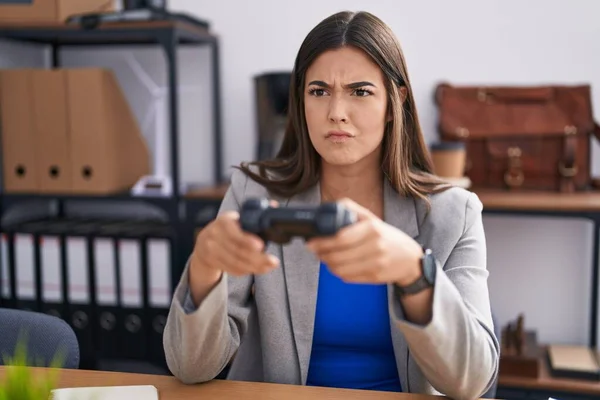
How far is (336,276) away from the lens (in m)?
1.05

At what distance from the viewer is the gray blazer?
95cm

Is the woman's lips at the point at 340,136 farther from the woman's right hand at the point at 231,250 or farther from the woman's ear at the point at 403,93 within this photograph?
the woman's right hand at the point at 231,250

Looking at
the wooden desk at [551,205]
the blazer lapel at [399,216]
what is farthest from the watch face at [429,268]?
the wooden desk at [551,205]

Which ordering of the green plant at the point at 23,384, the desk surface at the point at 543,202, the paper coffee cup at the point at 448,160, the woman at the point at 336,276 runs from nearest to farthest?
the green plant at the point at 23,384 < the woman at the point at 336,276 < the desk surface at the point at 543,202 < the paper coffee cup at the point at 448,160

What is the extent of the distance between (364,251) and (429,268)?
0.17 meters

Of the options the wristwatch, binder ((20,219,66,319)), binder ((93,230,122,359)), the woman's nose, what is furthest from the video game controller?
binder ((20,219,66,319))

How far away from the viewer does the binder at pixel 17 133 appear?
7.24 ft

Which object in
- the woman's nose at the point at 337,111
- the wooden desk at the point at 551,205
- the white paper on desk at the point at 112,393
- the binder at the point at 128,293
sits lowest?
the binder at the point at 128,293

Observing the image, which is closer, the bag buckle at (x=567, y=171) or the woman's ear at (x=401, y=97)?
the woman's ear at (x=401, y=97)

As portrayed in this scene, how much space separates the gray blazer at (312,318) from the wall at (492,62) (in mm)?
1135

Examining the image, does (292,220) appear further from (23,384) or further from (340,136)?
(340,136)

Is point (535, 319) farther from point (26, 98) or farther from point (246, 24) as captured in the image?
point (26, 98)

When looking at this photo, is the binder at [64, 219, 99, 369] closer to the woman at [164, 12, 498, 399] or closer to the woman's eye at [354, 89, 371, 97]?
the woman at [164, 12, 498, 399]

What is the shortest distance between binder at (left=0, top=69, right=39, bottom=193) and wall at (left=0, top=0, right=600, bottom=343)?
274 mm
